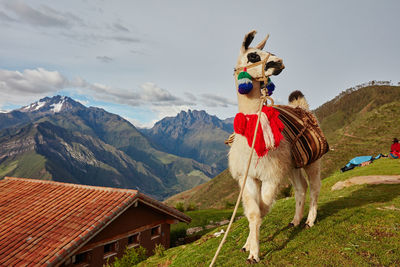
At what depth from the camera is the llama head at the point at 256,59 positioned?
482cm

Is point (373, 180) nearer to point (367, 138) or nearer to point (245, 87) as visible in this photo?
point (245, 87)

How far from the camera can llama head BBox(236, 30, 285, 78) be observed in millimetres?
4824

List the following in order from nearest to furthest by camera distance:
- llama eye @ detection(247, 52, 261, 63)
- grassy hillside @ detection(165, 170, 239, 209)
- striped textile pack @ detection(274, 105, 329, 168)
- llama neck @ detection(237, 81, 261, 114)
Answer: llama eye @ detection(247, 52, 261, 63) → llama neck @ detection(237, 81, 261, 114) → striped textile pack @ detection(274, 105, 329, 168) → grassy hillside @ detection(165, 170, 239, 209)

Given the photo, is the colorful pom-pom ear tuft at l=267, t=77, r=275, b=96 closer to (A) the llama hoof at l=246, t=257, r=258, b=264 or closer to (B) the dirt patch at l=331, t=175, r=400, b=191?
(A) the llama hoof at l=246, t=257, r=258, b=264

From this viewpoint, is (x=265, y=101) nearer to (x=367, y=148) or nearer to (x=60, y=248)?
(x=60, y=248)

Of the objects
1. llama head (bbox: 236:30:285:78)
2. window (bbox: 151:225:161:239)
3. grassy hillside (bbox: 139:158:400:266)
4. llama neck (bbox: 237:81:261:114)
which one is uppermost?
llama head (bbox: 236:30:285:78)

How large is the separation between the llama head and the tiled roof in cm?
969

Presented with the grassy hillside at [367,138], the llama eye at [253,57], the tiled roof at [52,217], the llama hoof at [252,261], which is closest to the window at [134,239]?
the tiled roof at [52,217]

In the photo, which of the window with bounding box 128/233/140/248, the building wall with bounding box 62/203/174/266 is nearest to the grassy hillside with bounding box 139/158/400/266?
the building wall with bounding box 62/203/174/266

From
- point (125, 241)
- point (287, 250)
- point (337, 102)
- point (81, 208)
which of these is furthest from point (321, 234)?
point (337, 102)

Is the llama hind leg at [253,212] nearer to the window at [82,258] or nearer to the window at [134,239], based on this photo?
the window at [82,258]

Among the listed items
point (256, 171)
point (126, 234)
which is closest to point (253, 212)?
point (256, 171)

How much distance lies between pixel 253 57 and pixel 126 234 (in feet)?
38.1

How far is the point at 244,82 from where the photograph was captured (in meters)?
4.78
